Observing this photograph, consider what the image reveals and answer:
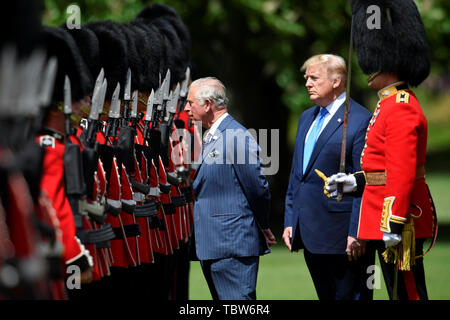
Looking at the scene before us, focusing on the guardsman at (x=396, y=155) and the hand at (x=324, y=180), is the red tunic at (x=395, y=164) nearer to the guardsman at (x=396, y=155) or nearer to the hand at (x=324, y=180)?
the guardsman at (x=396, y=155)

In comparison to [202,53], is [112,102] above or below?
below

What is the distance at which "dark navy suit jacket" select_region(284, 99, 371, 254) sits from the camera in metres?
5.71

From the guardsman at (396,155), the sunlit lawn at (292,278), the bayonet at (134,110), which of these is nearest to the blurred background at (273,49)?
the sunlit lawn at (292,278)

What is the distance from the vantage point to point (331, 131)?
582 cm

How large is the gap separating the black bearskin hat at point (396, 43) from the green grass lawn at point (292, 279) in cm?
336

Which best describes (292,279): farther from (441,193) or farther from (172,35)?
(441,193)

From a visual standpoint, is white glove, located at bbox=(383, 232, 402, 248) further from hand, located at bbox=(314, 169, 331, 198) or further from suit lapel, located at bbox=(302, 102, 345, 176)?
suit lapel, located at bbox=(302, 102, 345, 176)

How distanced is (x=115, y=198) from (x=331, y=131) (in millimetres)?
1474

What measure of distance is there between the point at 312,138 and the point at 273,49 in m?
7.71

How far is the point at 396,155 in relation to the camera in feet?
16.5

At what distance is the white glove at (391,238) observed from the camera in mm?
4996

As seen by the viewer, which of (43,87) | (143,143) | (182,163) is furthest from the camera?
(182,163)
